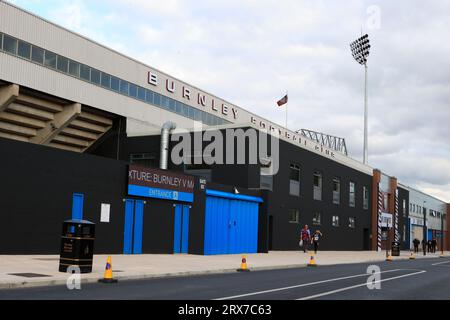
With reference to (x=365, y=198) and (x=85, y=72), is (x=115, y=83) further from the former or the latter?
(x=365, y=198)

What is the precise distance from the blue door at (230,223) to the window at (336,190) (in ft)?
57.8

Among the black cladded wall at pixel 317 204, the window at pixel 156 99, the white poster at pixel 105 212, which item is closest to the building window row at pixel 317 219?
the black cladded wall at pixel 317 204

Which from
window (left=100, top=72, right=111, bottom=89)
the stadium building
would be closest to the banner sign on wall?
the stadium building

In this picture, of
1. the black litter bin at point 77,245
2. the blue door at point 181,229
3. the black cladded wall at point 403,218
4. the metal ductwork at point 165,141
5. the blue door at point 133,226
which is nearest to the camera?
the black litter bin at point 77,245

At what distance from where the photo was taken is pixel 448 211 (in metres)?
A: 107

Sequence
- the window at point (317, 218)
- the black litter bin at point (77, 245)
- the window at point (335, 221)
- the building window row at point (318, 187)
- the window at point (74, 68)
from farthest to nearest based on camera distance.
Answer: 1. the window at point (335, 221)
2. the window at point (317, 218)
3. the building window row at point (318, 187)
4. the window at point (74, 68)
5. the black litter bin at point (77, 245)

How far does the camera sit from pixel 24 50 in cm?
3719

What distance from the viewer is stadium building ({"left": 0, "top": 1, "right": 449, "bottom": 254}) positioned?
76.0ft

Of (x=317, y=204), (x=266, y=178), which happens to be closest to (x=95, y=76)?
(x=266, y=178)

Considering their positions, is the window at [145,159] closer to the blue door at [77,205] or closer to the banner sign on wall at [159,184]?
the banner sign on wall at [159,184]

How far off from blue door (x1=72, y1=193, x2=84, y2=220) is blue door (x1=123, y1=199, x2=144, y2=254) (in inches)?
114

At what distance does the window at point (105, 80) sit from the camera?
4378 cm
